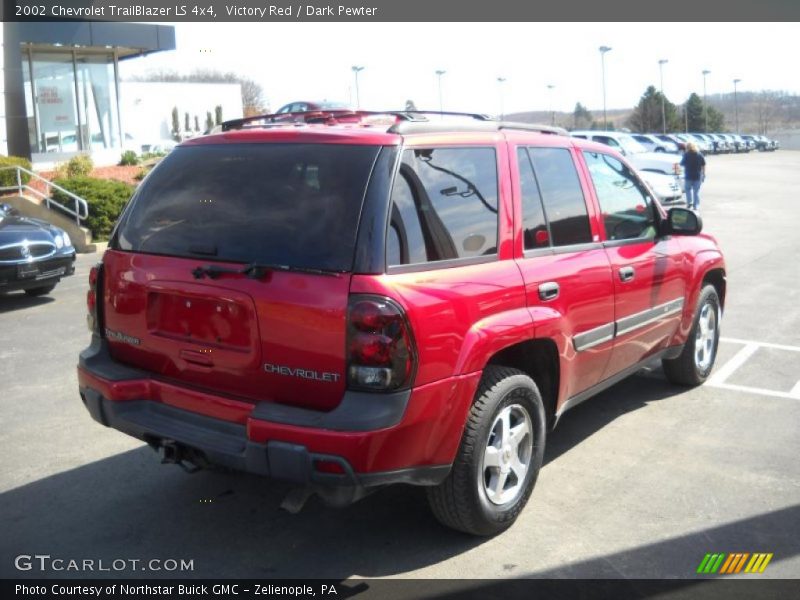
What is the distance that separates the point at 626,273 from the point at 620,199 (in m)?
0.58

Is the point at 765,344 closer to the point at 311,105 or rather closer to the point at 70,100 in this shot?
the point at 311,105

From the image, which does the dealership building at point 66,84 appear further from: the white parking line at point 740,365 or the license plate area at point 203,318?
the license plate area at point 203,318

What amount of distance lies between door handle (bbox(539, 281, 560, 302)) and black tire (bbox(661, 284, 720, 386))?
7.60 ft

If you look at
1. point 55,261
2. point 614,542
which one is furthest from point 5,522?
point 55,261

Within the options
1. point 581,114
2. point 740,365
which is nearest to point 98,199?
point 740,365

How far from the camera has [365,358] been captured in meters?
3.48

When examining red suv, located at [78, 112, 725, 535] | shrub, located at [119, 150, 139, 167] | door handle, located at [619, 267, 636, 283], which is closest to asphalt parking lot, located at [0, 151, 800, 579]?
red suv, located at [78, 112, 725, 535]

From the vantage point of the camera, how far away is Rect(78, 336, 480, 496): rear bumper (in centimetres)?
343

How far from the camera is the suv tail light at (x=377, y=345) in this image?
3.46 metres

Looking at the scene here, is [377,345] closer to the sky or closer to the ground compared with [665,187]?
closer to the ground

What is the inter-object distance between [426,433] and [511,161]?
5.28 feet

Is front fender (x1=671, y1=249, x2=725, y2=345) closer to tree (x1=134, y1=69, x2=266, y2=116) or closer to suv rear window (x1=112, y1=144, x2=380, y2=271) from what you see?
suv rear window (x1=112, y1=144, x2=380, y2=271)

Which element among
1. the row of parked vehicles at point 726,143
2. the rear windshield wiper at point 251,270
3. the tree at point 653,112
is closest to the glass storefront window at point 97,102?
the rear windshield wiper at point 251,270

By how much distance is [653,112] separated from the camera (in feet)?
280
